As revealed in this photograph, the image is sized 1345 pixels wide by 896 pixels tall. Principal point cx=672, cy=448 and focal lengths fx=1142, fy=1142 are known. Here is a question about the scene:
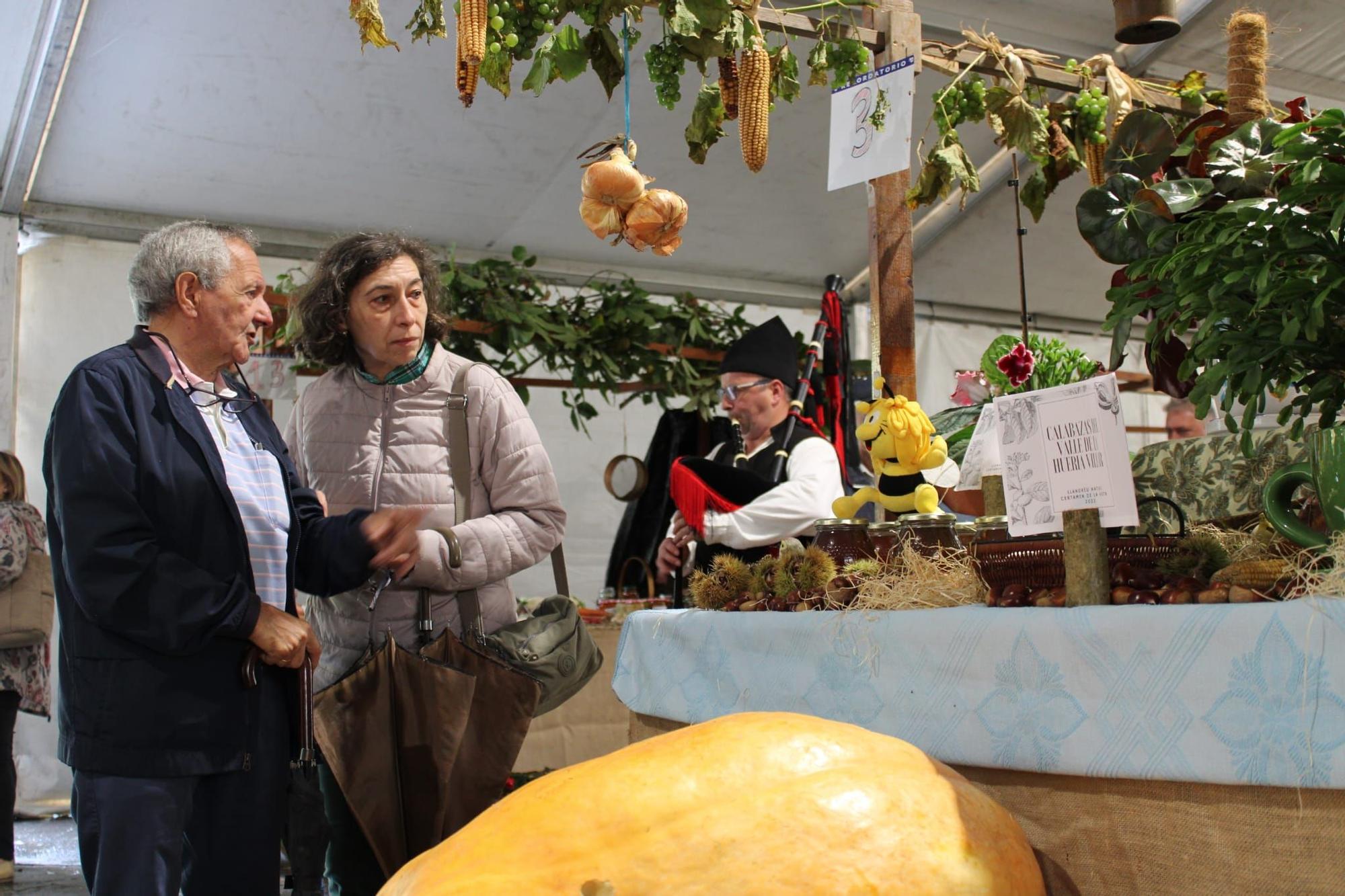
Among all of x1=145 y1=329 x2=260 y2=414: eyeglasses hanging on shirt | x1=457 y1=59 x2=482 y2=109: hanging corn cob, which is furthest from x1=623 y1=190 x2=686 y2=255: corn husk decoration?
x1=145 y1=329 x2=260 y2=414: eyeglasses hanging on shirt

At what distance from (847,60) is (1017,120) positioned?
0.45 m

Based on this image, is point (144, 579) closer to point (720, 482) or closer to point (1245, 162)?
point (1245, 162)

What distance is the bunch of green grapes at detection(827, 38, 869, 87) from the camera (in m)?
2.28

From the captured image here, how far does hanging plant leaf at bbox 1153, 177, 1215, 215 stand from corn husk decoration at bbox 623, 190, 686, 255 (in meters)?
1.00

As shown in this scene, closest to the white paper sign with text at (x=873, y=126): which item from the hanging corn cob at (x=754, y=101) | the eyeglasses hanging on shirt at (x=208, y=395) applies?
the hanging corn cob at (x=754, y=101)

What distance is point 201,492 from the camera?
1726 mm

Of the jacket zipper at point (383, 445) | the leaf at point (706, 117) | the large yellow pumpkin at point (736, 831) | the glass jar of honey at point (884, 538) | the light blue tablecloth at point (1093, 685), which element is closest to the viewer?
the large yellow pumpkin at point (736, 831)

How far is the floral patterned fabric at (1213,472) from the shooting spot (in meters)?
1.84

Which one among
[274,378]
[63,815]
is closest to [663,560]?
[274,378]

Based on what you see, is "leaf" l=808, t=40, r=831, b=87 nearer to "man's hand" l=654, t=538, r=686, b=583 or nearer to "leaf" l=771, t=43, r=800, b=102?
"leaf" l=771, t=43, r=800, b=102

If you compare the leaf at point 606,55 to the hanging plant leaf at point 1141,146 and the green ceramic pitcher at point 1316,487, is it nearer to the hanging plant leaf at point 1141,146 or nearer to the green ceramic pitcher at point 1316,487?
the hanging plant leaf at point 1141,146

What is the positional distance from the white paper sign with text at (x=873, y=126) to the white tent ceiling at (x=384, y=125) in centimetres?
167

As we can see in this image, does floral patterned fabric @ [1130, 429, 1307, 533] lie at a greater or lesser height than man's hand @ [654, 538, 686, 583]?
greater

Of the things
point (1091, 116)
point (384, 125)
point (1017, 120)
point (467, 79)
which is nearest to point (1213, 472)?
point (1017, 120)
